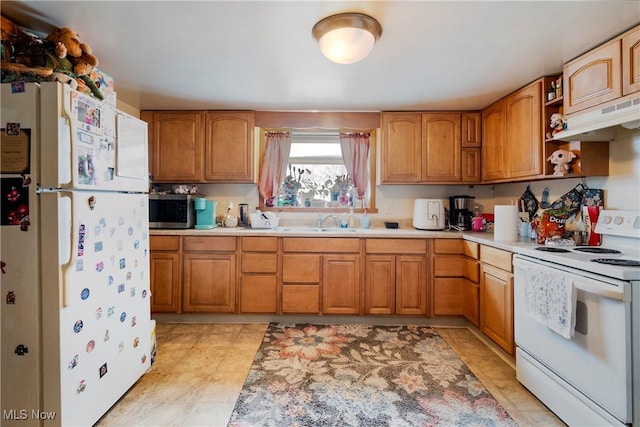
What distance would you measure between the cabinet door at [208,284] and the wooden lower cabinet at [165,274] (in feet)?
0.30

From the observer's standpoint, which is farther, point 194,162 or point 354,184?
point 354,184

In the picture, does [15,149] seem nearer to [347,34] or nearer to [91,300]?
[91,300]

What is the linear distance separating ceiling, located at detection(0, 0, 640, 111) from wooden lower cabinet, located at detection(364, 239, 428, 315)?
1497 mm

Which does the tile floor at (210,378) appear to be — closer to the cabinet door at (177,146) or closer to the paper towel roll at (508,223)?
the paper towel roll at (508,223)

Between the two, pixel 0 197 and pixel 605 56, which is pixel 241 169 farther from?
pixel 605 56

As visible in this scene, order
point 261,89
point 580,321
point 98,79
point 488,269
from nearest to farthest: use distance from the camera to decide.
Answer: point 580,321
point 98,79
point 488,269
point 261,89

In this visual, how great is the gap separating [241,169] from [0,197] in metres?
2.08

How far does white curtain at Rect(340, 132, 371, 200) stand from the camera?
3557 mm

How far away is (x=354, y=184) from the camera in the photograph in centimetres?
358

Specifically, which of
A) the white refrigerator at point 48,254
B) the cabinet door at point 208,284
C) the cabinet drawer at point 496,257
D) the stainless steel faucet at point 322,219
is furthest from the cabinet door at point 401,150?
the white refrigerator at point 48,254

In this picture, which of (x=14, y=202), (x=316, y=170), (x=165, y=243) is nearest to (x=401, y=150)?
(x=316, y=170)

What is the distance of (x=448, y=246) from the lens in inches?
116

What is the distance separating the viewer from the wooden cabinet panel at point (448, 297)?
9.58ft

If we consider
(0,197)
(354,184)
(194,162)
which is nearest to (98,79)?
(0,197)
